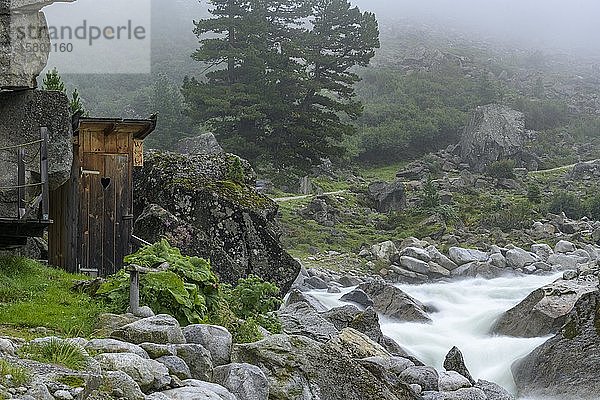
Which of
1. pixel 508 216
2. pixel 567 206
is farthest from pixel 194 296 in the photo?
pixel 567 206

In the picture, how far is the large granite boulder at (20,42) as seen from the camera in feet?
44.8

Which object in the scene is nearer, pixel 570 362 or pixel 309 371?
pixel 309 371

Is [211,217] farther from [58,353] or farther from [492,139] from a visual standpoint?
[492,139]

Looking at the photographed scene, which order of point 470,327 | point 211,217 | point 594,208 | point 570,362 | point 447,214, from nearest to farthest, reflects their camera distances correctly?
point 570,362
point 211,217
point 470,327
point 447,214
point 594,208

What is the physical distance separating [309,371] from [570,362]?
26.6 feet

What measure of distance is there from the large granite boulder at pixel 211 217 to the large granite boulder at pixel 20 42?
4.00 meters

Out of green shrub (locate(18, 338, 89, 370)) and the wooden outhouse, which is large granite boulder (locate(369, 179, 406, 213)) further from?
green shrub (locate(18, 338, 89, 370))

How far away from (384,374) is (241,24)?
102 feet

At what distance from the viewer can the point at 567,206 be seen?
43.2 m

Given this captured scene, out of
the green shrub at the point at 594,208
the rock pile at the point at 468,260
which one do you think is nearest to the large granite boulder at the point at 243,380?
the rock pile at the point at 468,260

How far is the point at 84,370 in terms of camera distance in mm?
6469

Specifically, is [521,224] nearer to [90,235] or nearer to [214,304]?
[90,235]

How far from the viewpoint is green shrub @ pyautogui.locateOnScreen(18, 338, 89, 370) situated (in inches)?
262

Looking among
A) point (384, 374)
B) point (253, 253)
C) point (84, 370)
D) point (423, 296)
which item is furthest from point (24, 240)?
point (423, 296)
